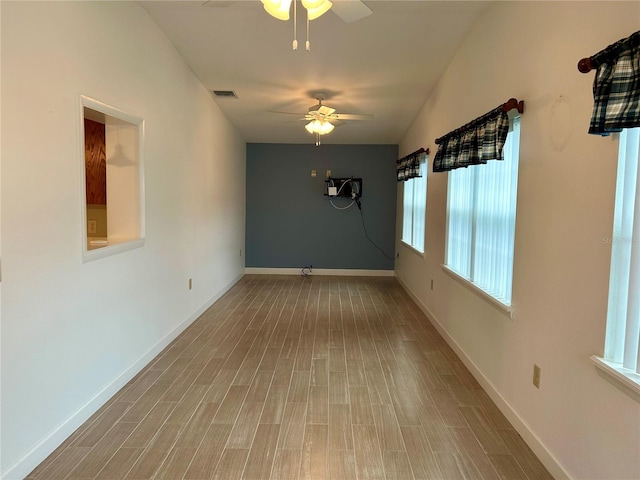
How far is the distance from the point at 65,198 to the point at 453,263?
3.23 meters

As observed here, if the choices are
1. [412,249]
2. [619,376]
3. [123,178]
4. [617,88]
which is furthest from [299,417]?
[412,249]

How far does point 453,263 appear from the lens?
3.99 meters

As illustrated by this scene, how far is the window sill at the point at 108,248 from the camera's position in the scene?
2.49m

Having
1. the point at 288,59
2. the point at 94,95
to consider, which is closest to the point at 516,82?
the point at 288,59

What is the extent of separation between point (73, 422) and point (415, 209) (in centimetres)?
474

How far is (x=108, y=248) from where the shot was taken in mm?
2717

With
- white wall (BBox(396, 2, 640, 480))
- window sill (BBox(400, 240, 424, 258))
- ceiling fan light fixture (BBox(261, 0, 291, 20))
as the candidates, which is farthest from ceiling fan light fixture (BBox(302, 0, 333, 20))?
window sill (BBox(400, 240, 424, 258))

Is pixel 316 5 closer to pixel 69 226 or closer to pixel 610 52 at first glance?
pixel 610 52

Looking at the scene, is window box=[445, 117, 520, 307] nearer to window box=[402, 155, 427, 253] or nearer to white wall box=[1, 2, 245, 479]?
window box=[402, 155, 427, 253]

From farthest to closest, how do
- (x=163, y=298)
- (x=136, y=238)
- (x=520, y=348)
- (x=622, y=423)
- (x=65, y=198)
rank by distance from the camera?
(x=163, y=298) < (x=136, y=238) < (x=520, y=348) < (x=65, y=198) < (x=622, y=423)

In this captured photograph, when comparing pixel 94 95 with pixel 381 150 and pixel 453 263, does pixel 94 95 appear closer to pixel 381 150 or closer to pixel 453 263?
pixel 453 263

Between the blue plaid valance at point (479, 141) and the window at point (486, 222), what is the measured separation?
0.40 feet

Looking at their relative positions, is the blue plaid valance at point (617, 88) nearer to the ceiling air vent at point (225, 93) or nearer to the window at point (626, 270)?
the window at point (626, 270)

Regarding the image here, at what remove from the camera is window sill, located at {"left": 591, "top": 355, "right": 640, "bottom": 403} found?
1.50m
